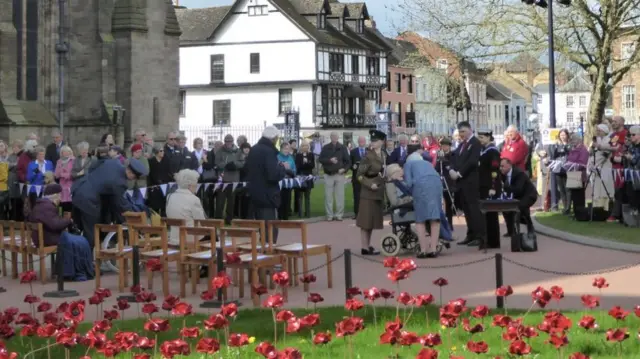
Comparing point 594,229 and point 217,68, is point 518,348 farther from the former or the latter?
point 217,68

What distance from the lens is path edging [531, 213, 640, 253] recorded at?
1942 centimetres

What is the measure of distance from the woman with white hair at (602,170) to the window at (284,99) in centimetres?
6084

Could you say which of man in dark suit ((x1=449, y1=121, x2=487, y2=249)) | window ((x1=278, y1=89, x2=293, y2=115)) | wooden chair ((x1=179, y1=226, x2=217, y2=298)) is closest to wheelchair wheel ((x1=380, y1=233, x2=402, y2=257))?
man in dark suit ((x1=449, y1=121, x2=487, y2=249))

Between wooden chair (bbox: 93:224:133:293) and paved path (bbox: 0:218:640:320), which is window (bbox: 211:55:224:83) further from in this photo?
wooden chair (bbox: 93:224:133:293)

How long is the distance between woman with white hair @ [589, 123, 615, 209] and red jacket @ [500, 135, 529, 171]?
5.29 feet

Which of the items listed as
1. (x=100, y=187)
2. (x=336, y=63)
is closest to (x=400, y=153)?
(x=100, y=187)

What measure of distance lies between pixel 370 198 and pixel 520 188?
2933 millimetres

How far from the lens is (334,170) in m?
27.2

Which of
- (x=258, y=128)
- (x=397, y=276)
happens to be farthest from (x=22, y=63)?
(x=258, y=128)

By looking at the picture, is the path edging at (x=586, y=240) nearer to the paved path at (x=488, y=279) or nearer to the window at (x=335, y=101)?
the paved path at (x=488, y=279)

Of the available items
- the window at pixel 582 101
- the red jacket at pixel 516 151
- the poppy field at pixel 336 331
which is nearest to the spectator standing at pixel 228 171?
the red jacket at pixel 516 151

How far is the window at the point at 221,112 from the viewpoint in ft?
285

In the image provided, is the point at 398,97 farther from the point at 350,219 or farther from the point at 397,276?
the point at 397,276

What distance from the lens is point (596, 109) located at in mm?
44250
